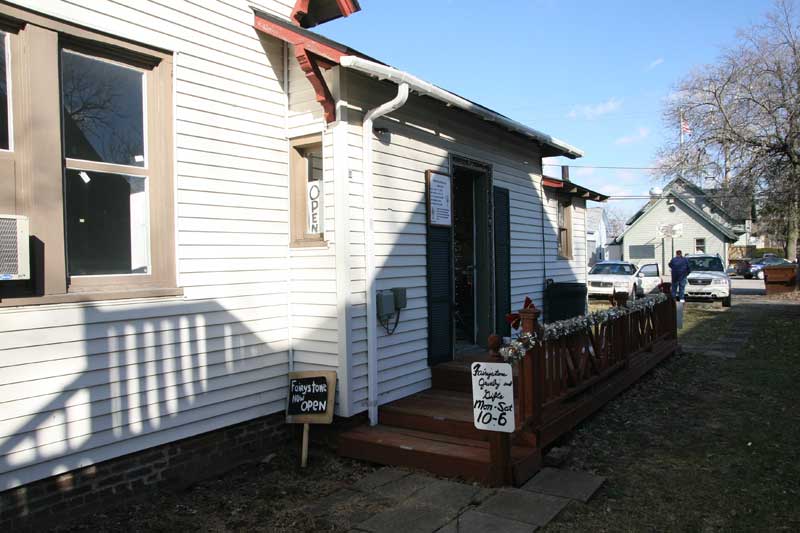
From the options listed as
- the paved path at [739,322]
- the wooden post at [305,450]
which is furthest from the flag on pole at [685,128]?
the wooden post at [305,450]

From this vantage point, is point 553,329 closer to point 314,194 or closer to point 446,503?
point 446,503

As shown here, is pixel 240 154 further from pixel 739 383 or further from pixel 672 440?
pixel 739 383

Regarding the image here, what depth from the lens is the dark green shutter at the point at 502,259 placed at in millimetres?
7395

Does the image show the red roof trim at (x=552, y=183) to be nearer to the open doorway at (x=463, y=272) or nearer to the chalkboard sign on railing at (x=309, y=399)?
the open doorway at (x=463, y=272)

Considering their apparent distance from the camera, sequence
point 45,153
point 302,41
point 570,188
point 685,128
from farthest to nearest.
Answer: point 685,128
point 570,188
point 302,41
point 45,153

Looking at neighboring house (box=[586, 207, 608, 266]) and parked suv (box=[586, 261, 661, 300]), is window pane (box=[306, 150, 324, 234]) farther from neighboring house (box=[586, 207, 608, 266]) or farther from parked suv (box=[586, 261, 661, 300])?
neighboring house (box=[586, 207, 608, 266])

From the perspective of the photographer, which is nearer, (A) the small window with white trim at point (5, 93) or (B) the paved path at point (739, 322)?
(A) the small window with white trim at point (5, 93)

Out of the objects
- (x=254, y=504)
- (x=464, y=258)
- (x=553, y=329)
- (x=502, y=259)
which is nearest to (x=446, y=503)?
(x=254, y=504)

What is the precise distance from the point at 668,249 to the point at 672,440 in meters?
36.7

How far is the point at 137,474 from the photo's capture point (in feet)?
13.5

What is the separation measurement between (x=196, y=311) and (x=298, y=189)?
1544 mm

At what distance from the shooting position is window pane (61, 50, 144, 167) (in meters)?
3.91

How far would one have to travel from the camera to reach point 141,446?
4137 millimetres

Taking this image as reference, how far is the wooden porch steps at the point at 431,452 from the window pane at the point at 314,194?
190cm
